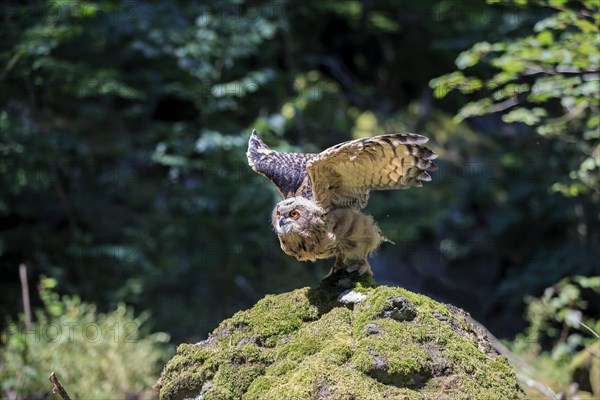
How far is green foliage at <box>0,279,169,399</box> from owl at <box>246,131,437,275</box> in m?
2.67

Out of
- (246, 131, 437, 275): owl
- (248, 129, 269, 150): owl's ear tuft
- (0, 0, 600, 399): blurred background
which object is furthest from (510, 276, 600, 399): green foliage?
(248, 129, 269, 150): owl's ear tuft

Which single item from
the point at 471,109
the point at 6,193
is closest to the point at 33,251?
the point at 6,193

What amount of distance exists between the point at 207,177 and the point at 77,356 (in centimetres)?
311

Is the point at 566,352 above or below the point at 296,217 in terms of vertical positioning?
below

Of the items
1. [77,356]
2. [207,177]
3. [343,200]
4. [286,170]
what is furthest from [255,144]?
[207,177]

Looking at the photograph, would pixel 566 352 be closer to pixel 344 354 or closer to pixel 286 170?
pixel 286 170

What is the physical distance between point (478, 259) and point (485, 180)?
2.04m

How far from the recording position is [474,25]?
10516 mm

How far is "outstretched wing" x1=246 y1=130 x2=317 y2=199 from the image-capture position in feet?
14.9

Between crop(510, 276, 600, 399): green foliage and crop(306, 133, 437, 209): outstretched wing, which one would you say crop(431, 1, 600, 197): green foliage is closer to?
crop(510, 276, 600, 399): green foliage

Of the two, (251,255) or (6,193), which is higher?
(6,193)

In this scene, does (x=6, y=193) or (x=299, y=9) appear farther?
(x=299, y=9)

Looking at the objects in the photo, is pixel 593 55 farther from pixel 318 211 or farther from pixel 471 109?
pixel 318 211

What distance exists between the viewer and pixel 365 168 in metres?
4.24
